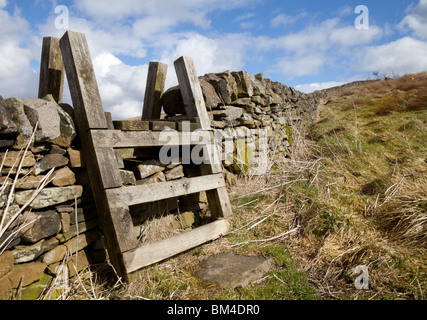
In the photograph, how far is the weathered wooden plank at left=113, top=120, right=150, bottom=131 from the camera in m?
3.14

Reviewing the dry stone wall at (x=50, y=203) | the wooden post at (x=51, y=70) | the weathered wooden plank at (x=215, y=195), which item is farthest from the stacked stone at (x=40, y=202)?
the weathered wooden plank at (x=215, y=195)

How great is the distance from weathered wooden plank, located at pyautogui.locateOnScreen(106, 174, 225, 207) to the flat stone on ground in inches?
32.8

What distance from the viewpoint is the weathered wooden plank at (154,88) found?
4.31m

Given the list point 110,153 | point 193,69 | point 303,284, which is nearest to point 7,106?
point 110,153

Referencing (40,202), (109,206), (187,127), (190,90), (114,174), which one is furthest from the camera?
(190,90)

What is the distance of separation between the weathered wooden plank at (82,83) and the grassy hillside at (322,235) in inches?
59.2

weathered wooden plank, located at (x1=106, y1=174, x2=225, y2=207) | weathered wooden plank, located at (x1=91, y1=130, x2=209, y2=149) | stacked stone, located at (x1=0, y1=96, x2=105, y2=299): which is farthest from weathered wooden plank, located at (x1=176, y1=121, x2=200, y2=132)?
stacked stone, located at (x1=0, y1=96, x2=105, y2=299)

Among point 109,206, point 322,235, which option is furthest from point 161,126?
point 322,235

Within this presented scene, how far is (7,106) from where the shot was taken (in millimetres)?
2479

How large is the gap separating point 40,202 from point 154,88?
7.77ft

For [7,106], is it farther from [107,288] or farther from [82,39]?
[107,288]

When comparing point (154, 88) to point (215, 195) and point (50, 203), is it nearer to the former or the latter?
point (215, 195)

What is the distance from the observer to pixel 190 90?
4.07 meters
